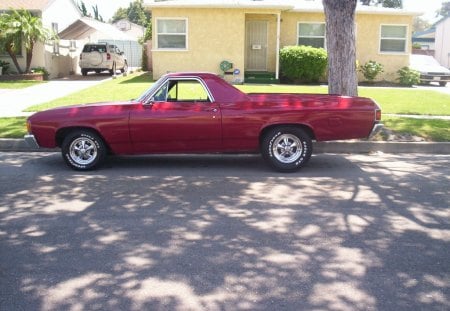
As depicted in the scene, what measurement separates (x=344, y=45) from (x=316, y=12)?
1364cm

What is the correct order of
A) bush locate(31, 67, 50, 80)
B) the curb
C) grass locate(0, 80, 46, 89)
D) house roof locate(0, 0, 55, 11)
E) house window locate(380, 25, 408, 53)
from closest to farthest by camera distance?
the curb → grass locate(0, 80, 46, 89) → house window locate(380, 25, 408, 53) → bush locate(31, 67, 50, 80) → house roof locate(0, 0, 55, 11)

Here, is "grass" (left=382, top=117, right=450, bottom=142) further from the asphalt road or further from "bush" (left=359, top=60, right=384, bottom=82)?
"bush" (left=359, top=60, right=384, bottom=82)

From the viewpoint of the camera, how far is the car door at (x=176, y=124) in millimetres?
8273

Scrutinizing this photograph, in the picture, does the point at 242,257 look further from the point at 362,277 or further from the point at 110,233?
the point at 110,233

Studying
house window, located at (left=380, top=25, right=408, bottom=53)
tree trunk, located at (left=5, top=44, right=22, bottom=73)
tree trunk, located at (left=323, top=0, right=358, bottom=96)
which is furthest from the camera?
house window, located at (left=380, top=25, right=408, bottom=53)

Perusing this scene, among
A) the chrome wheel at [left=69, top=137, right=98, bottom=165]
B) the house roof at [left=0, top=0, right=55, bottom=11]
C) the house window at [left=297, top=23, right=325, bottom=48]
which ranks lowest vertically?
the chrome wheel at [left=69, top=137, right=98, bottom=165]

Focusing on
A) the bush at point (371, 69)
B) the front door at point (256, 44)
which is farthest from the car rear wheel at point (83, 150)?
the bush at point (371, 69)

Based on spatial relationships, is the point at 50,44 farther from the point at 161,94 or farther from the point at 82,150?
the point at 161,94

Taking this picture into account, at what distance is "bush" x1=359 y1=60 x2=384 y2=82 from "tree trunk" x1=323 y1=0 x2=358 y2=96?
503 inches

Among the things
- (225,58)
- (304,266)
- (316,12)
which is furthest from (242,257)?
(316,12)

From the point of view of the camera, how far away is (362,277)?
4438mm

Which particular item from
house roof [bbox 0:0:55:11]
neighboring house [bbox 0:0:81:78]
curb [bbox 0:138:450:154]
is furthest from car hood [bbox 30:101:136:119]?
house roof [bbox 0:0:55:11]

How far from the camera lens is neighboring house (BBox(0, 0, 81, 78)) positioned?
25.6 m

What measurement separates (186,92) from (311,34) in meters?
16.9
